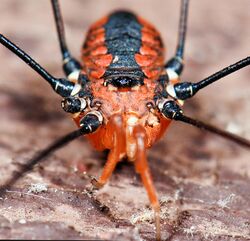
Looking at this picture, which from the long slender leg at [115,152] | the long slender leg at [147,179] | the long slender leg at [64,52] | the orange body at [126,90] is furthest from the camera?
the long slender leg at [64,52]

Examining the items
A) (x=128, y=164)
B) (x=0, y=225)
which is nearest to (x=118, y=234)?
(x=0, y=225)

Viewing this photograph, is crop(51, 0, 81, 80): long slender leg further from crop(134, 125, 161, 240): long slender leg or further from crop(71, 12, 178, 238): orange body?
crop(134, 125, 161, 240): long slender leg

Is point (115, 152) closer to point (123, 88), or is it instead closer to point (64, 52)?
point (123, 88)

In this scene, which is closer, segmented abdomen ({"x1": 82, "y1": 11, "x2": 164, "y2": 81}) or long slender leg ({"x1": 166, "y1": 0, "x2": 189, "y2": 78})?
segmented abdomen ({"x1": 82, "y1": 11, "x2": 164, "y2": 81})

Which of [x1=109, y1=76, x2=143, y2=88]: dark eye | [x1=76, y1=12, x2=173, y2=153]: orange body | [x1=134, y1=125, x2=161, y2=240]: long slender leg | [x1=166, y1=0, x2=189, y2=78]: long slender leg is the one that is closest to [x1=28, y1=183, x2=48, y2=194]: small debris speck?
[x1=76, y1=12, x2=173, y2=153]: orange body

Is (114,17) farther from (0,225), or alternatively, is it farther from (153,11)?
(0,225)

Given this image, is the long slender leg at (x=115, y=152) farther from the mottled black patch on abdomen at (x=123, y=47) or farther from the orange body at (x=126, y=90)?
the mottled black patch on abdomen at (x=123, y=47)

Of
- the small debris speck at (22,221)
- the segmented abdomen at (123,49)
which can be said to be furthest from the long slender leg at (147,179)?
the segmented abdomen at (123,49)
